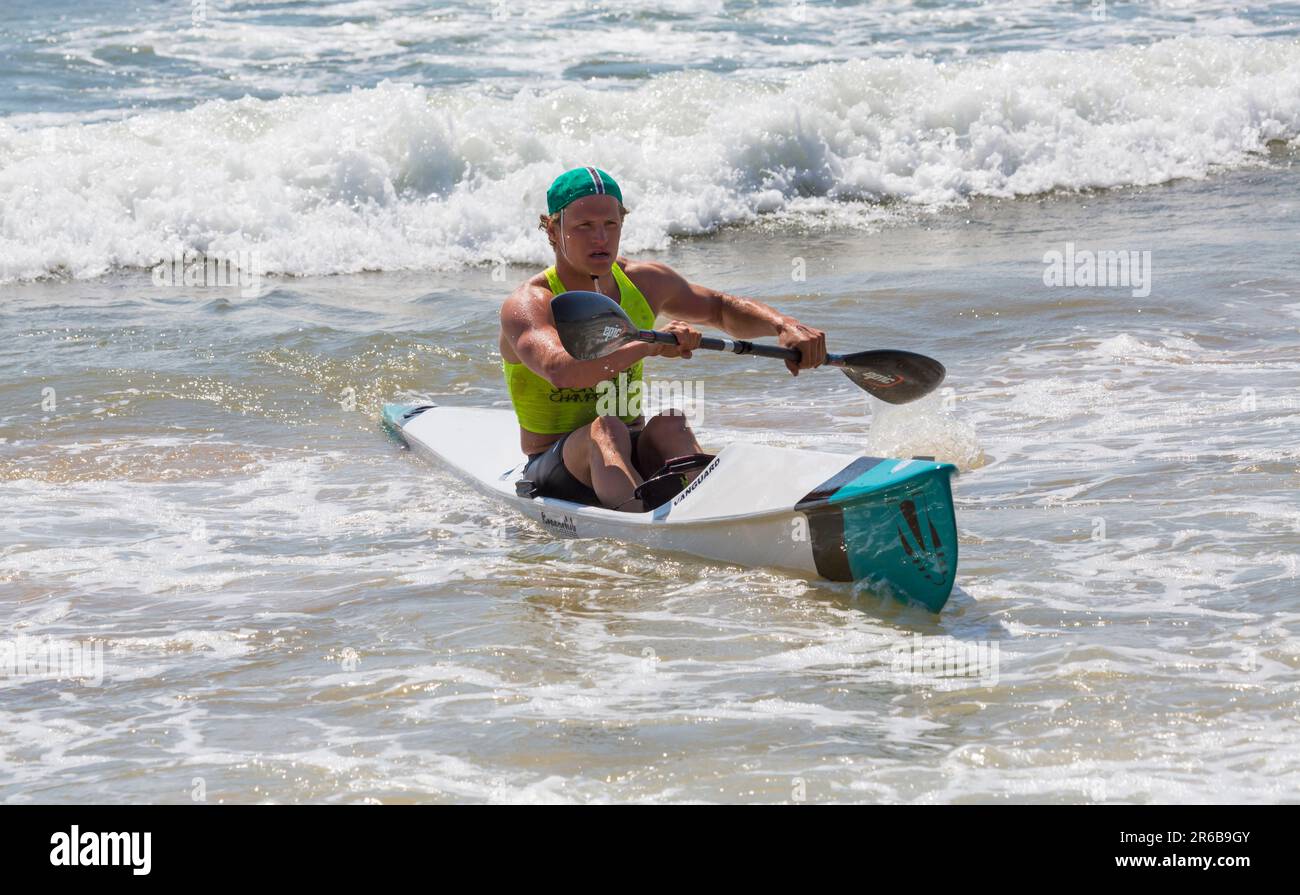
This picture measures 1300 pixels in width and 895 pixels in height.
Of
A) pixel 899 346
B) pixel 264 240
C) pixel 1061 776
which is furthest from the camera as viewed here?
pixel 264 240

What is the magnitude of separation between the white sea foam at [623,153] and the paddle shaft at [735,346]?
22.0 feet

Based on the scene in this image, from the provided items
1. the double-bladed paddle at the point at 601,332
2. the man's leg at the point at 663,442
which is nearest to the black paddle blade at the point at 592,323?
the double-bladed paddle at the point at 601,332

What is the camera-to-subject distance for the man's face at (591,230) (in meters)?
4.98

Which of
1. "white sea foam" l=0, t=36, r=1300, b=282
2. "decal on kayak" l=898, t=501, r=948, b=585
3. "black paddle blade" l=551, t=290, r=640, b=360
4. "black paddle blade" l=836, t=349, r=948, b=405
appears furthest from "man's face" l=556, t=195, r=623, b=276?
"white sea foam" l=0, t=36, r=1300, b=282

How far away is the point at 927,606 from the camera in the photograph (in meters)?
4.29

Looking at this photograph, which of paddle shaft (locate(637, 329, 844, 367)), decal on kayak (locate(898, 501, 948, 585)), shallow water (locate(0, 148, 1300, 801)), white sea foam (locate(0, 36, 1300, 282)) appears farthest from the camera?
white sea foam (locate(0, 36, 1300, 282))

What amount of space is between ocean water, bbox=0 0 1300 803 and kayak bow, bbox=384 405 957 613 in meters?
0.09

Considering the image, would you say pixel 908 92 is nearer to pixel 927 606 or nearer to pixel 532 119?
pixel 532 119

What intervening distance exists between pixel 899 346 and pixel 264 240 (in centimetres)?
543

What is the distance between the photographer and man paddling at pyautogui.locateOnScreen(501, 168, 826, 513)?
15.9ft

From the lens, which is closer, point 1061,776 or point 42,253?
point 1061,776

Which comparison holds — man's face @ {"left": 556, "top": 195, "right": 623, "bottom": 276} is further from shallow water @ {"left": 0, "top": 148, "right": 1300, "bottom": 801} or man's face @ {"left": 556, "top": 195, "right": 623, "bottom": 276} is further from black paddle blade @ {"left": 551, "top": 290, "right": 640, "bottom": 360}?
shallow water @ {"left": 0, "top": 148, "right": 1300, "bottom": 801}

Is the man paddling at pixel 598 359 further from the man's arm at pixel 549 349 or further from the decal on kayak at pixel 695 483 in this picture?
the decal on kayak at pixel 695 483
